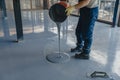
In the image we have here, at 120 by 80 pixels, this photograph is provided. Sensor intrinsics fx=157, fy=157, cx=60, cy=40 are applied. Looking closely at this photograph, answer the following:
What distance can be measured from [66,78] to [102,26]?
2698 millimetres

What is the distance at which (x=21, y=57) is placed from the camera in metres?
2.78

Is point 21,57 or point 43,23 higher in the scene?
point 43,23

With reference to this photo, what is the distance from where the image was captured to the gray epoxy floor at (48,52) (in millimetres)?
2332

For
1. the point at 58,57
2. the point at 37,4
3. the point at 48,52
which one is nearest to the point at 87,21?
the point at 58,57

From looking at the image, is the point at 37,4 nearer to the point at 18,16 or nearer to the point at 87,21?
the point at 18,16

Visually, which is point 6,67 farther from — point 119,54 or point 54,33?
point 119,54

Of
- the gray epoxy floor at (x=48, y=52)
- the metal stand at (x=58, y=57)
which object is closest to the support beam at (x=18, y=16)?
the gray epoxy floor at (x=48, y=52)

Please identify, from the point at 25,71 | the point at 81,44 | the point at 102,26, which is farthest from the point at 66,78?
the point at 102,26

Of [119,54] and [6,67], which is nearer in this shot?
[6,67]

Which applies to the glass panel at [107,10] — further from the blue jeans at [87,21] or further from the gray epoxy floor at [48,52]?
the blue jeans at [87,21]

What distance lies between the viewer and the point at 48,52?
118 inches

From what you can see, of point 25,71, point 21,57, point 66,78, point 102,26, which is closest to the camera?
point 66,78

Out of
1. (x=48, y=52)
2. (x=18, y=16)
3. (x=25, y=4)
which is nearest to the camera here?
(x=48, y=52)

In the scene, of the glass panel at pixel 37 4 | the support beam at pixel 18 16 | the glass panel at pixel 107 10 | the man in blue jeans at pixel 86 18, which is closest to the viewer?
the man in blue jeans at pixel 86 18
